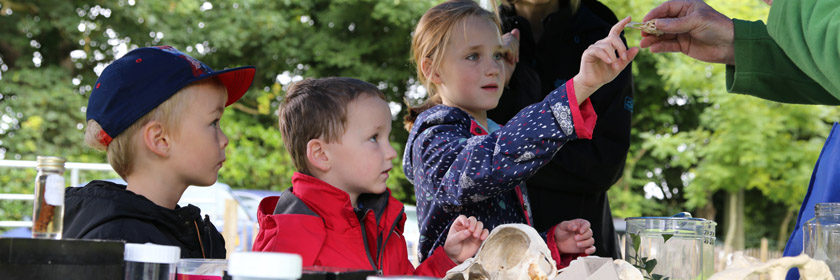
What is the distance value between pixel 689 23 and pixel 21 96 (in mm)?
12097

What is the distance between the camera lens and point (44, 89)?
40.0 feet

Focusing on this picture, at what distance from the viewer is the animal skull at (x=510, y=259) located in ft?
3.88

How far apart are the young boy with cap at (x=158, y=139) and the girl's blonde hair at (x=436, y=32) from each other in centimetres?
61

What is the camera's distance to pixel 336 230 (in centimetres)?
175

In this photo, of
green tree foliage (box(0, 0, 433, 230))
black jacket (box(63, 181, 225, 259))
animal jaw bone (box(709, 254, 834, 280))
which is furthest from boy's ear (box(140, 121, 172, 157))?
green tree foliage (box(0, 0, 433, 230))

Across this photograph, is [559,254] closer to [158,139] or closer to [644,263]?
[644,263]

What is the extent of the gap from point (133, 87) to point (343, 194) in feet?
1.63

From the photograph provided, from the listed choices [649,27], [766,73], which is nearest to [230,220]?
[649,27]

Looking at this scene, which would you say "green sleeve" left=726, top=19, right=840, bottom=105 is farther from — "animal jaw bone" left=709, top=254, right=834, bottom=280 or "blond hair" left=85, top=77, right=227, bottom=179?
"blond hair" left=85, top=77, right=227, bottom=179

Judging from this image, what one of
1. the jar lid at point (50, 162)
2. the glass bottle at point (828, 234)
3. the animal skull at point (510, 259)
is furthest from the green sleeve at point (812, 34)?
the jar lid at point (50, 162)

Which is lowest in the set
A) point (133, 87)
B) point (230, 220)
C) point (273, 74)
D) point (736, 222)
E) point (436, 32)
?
point (736, 222)

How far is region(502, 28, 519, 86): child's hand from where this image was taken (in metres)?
2.25

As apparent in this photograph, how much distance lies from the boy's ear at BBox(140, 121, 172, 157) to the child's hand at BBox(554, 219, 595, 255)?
93 cm

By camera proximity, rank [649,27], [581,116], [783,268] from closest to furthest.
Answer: [783,268] < [581,116] < [649,27]
